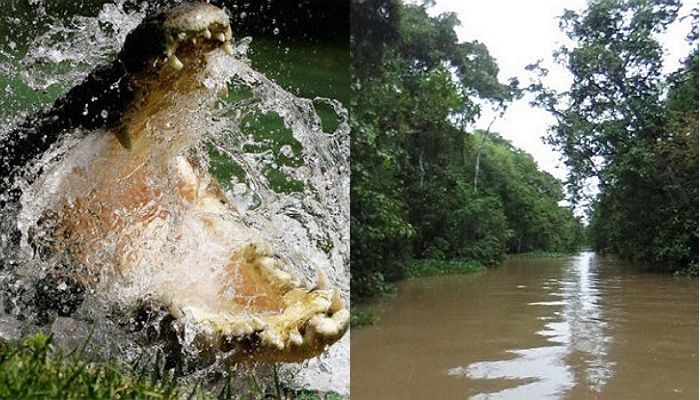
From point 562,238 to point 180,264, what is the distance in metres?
3.31

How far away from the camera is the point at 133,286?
3.41 feet

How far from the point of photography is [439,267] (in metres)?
4.43

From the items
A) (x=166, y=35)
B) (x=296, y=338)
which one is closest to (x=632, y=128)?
(x=296, y=338)

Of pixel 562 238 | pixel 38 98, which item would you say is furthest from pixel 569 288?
pixel 38 98

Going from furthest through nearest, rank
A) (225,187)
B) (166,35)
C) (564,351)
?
(564,351) → (225,187) → (166,35)

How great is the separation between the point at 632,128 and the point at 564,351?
4.96 ft

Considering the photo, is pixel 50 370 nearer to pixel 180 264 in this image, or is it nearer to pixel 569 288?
pixel 180 264

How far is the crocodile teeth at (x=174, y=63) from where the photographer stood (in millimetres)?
875

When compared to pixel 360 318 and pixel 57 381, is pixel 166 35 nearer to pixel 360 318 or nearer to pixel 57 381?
pixel 57 381

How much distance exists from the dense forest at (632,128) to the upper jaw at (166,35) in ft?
12.2

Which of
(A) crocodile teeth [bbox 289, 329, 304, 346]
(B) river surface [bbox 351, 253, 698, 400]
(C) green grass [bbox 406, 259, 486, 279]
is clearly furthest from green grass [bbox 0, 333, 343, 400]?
(C) green grass [bbox 406, 259, 486, 279]

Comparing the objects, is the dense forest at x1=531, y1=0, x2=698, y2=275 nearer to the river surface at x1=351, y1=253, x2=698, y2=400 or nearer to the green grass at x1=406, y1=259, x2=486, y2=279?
the river surface at x1=351, y1=253, x2=698, y2=400

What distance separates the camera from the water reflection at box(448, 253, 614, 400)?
302 centimetres

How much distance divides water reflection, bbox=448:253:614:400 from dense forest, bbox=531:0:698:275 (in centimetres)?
23
